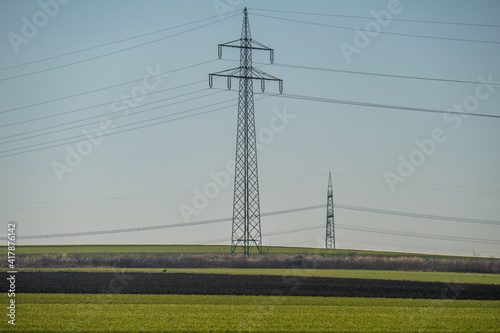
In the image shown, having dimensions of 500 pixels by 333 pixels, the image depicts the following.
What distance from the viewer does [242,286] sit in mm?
45844

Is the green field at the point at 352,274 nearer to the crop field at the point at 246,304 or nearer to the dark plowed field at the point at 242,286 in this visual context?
the crop field at the point at 246,304

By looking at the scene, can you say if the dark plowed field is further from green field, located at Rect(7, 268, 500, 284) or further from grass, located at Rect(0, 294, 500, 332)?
green field, located at Rect(7, 268, 500, 284)

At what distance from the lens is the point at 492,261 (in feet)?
248

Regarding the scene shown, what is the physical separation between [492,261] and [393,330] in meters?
53.6

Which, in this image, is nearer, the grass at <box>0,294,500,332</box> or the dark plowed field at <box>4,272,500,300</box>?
the grass at <box>0,294,500,332</box>

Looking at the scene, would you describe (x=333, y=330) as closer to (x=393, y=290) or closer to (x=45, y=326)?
(x=45, y=326)

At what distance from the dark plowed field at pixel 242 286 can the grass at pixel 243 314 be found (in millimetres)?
2747

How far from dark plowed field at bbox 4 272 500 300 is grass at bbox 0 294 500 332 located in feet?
9.01

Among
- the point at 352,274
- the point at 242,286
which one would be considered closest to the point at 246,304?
the point at 242,286

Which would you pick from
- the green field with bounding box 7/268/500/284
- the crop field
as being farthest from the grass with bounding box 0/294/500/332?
the green field with bounding box 7/268/500/284

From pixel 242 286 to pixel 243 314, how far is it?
46.8 feet

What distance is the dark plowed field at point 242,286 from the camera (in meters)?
42.5

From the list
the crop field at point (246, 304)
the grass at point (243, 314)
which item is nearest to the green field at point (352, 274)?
the crop field at point (246, 304)

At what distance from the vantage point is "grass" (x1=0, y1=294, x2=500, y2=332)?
27578 mm
